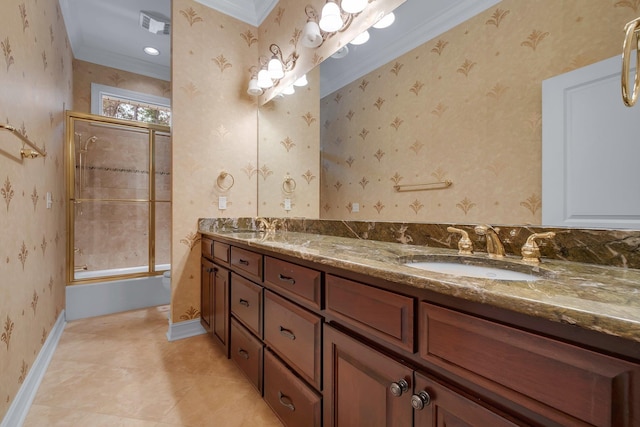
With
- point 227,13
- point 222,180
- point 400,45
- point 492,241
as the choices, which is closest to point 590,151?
point 492,241

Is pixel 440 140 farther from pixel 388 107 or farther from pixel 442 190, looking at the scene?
pixel 388 107

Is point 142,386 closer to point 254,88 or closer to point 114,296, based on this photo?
point 114,296

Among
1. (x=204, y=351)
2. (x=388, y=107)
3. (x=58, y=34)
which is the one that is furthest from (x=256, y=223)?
(x=58, y=34)

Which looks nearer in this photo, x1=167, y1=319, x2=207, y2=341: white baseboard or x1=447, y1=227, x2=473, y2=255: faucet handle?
x1=447, y1=227, x2=473, y2=255: faucet handle

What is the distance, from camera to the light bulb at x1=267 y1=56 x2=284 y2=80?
2.20 m

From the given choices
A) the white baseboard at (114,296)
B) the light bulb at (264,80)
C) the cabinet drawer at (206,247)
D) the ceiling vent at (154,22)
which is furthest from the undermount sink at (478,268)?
the ceiling vent at (154,22)

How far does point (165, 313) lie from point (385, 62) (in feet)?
9.02

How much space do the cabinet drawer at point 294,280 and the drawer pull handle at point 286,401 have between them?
416 millimetres

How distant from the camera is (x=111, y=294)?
2717mm

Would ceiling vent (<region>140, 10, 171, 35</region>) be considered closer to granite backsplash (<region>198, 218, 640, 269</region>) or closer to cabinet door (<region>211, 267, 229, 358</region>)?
cabinet door (<region>211, 267, 229, 358</region>)

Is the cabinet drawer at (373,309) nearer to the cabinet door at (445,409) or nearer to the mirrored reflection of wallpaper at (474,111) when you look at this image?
the cabinet door at (445,409)

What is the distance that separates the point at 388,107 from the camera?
55.5 inches

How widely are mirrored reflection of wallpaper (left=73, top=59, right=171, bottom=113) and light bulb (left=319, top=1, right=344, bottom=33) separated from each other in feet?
8.95

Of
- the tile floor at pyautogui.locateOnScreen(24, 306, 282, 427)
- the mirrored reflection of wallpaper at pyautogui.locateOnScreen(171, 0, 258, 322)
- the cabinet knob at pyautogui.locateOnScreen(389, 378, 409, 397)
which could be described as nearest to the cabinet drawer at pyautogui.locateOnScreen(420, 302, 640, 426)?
the cabinet knob at pyautogui.locateOnScreen(389, 378, 409, 397)
